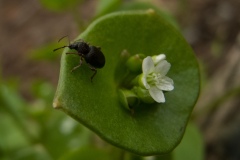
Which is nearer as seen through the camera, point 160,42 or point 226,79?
point 160,42

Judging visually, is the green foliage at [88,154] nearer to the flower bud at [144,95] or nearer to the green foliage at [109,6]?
the flower bud at [144,95]

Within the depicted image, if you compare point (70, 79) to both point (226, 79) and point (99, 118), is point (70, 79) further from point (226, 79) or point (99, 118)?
point (226, 79)

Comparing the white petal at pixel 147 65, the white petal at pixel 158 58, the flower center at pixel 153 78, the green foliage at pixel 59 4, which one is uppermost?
the white petal at pixel 147 65

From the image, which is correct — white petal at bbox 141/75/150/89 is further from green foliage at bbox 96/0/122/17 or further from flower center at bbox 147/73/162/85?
green foliage at bbox 96/0/122/17

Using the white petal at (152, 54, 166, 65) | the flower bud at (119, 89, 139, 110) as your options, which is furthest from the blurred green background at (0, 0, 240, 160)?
the white petal at (152, 54, 166, 65)

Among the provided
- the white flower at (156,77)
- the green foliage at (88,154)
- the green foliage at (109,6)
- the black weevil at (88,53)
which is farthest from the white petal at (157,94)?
the green foliage at (109,6)

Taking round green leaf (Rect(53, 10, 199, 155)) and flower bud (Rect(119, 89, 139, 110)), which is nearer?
round green leaf (Rect(53, 10, 199, 155))

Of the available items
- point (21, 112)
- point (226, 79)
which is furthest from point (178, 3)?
point (21, 112)
